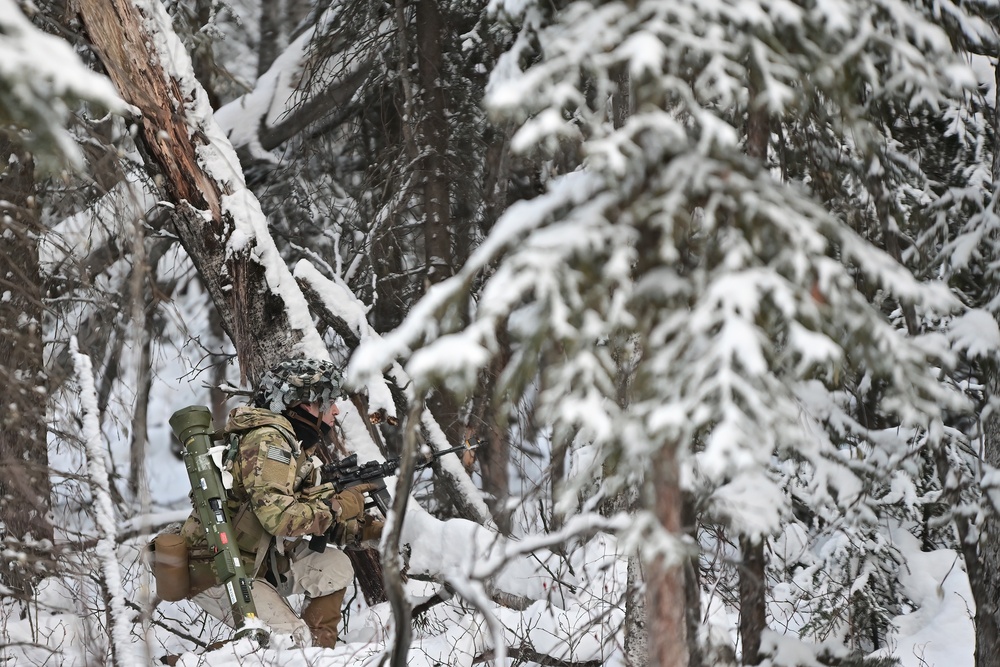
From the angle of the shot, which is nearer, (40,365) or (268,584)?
(40,365)

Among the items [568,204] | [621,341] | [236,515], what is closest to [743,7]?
[568,204]

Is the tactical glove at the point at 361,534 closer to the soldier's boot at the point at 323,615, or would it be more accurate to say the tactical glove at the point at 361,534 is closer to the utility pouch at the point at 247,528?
the soldier's boot at the point at 323,615

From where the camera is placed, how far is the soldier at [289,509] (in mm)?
4914

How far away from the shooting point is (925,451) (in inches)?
213

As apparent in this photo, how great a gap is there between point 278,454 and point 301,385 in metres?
0.42

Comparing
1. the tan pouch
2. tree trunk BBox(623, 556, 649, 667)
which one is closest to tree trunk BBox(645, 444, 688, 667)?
tree trunk BBox(623, 556, 649, 667)

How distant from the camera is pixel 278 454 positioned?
494 cm

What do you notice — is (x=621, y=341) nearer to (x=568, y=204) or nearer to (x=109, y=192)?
(x=568, y=204)

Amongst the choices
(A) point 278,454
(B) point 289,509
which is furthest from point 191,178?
(B) point 289,509

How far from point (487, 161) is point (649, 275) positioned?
540cm

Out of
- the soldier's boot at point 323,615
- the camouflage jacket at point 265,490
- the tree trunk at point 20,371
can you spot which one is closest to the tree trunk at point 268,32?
the tree trunk at point 20,371

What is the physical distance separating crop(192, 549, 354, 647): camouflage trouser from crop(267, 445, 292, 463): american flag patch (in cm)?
78

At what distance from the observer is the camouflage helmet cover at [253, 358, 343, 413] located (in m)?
5.16

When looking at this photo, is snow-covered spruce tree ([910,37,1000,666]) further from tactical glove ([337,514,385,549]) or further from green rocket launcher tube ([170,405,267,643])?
green rocket launcher tube ([170,405,267,643])
